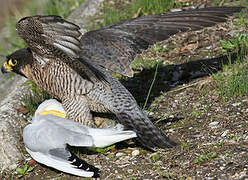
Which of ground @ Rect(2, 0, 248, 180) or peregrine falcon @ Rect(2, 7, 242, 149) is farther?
peregrine falcon @ Rect(2, 7, 242, 149)

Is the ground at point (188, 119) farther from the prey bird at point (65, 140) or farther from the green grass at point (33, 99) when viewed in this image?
the green grass at point (33, 99)

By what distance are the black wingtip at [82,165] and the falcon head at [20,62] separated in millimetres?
1470

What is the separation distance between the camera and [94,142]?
429cm

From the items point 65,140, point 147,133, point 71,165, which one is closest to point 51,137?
point 65,140

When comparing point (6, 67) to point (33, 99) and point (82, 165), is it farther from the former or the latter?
point (82, 165)

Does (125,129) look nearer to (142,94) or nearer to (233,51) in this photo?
(142,94)

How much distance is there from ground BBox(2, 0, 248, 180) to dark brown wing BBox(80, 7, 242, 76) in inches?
27.8

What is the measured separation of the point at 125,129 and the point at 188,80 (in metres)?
1.72

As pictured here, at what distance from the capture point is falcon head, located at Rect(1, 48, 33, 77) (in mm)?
5156

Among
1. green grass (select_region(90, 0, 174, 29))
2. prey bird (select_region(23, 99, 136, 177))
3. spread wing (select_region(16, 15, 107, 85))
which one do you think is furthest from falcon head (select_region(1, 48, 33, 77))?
green grass (select_region(90, 0, 174, 29))

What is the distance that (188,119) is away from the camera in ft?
15.7

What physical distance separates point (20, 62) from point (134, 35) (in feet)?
4.65

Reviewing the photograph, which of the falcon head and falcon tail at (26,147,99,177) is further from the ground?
the falcon head

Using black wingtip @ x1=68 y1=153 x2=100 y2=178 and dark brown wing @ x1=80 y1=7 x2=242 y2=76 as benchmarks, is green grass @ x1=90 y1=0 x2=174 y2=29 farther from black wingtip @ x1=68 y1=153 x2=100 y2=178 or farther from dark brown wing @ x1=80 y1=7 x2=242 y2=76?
black wingtip @ x1=68 y1=153 x2=100 y2=178
